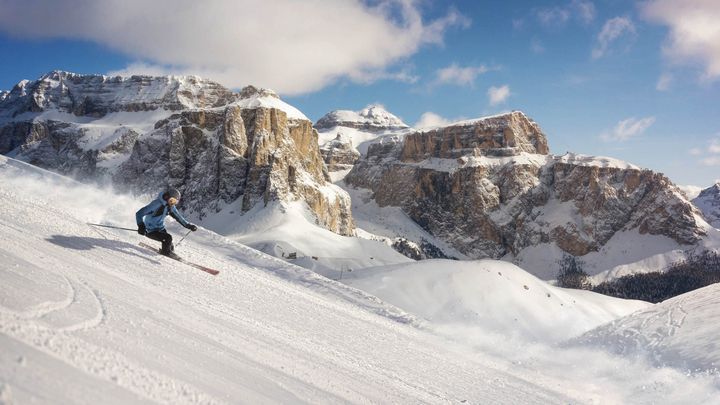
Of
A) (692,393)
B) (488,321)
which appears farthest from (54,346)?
(488,321)

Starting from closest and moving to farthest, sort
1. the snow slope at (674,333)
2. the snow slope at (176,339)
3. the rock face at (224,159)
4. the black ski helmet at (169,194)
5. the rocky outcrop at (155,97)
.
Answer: the snow slope at (176,339) < the snow slope at (674,333) < the black ski helmet at (169,194) < the rock face at (224,159) < the rocky outcrop at (155,97)

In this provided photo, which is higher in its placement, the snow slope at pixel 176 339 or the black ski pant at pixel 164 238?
the black ski pant at pixel 164 238

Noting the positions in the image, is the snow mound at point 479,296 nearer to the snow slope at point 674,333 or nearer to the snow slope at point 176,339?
the snow slope at point 674,333

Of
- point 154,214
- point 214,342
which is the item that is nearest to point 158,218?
point 154,214

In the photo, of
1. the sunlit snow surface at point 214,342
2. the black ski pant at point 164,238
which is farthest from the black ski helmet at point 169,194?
the sunlit snow surface at point 214,342

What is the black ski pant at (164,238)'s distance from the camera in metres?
9.60

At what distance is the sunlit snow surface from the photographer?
3494 mm

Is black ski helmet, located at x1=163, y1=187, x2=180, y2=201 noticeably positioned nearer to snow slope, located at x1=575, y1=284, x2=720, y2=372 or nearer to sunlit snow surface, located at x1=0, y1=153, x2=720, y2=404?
sunlit snow surface, located at x1=0, y1=153, x2=720, y2=404

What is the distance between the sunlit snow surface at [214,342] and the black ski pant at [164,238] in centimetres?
52

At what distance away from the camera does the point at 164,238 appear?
9750 mm

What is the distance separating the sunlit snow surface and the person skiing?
50 centimetres

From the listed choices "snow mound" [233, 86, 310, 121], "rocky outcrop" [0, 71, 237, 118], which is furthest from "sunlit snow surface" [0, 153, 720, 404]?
"rocky outcrop" [0, 71, 237, 118]

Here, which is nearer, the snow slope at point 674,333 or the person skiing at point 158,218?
the person skiing at point 158,218

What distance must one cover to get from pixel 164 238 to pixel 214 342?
5.39 m
